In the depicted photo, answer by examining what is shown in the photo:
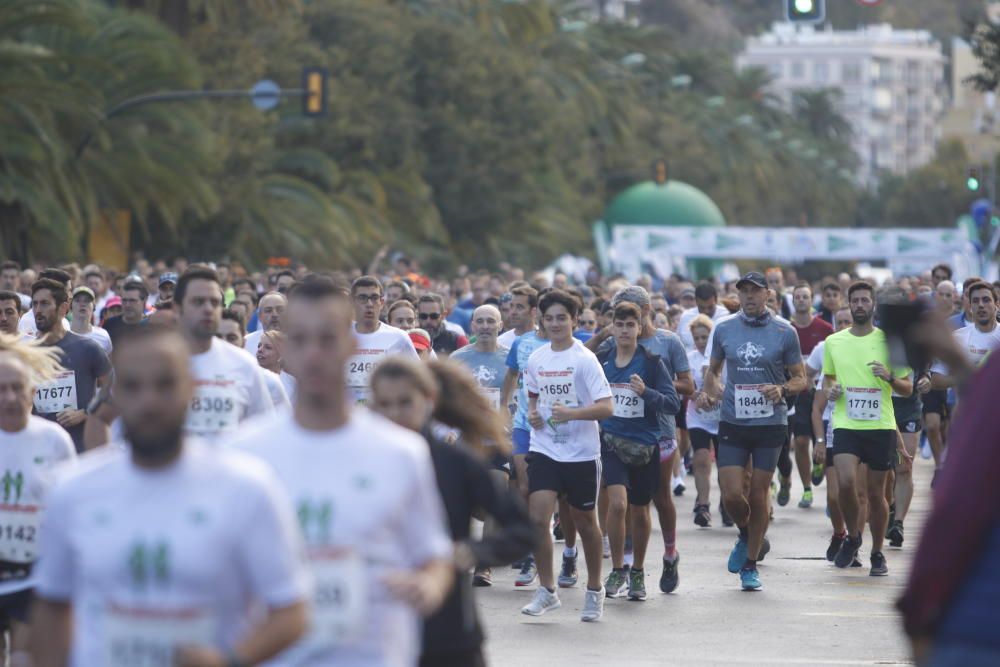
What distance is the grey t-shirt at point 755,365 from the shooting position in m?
12.7

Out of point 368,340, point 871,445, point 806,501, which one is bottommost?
point 806,501

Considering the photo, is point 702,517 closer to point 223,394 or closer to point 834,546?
point 834,546

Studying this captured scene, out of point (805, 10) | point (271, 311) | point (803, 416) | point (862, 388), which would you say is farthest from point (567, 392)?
point (805, 10)

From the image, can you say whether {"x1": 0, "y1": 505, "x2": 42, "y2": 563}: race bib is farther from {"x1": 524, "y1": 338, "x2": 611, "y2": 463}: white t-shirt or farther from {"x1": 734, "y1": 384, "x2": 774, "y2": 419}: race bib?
{"x1": 734, "y1": 384, "x2": 774, "y2": 419}: race bib

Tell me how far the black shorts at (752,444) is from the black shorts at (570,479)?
1568 mm

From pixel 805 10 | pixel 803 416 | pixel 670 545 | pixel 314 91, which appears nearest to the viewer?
pixel 670 545

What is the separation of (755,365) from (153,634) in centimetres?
879

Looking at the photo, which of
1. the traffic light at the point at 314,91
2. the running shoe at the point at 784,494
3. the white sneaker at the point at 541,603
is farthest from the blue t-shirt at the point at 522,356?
the traffic light at the point at 314,91

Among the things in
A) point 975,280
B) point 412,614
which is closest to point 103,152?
point 975,280

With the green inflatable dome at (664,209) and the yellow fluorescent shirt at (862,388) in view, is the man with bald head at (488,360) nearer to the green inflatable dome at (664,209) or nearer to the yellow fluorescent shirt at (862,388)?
the yellow fluorescent shirt at (862,388)

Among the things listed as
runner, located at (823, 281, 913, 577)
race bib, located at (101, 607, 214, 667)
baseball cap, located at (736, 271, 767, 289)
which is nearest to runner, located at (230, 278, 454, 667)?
race bib, located at (101, 607, 214, 667)

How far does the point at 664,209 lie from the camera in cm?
6581

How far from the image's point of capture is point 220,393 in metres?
7.57

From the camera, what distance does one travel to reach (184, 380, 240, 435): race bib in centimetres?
755
